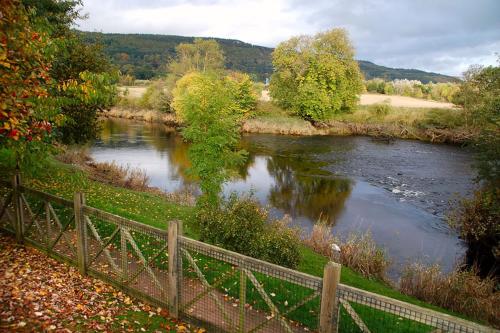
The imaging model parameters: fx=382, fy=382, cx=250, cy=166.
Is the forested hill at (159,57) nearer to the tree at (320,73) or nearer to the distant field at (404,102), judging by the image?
the distant field at (404,102)

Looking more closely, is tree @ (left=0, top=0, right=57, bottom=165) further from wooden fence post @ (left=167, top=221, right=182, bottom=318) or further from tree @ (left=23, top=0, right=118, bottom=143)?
tree @ (left=23, top=0, right=118, bottom=143)

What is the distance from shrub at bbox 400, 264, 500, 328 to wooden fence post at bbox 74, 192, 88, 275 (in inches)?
399

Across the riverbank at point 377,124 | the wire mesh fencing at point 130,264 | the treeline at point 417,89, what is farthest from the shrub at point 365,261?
the treeline at point 417,89

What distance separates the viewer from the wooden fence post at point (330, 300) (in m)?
5.97

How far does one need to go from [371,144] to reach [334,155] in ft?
27.6

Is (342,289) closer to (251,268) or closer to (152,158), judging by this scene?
(251,268)

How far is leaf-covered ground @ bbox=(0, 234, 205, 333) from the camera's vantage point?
704cm

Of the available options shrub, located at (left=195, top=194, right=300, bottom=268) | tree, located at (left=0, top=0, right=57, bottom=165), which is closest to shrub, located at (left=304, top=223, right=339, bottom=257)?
shrub, located at (left=195, top=194, right=300, bottom=268)

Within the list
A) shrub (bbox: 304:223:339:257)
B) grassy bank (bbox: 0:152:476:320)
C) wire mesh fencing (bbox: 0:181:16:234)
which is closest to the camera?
wire mesh fencing (bbox: 0:181:16:234)

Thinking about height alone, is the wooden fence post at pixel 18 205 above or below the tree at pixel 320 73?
below

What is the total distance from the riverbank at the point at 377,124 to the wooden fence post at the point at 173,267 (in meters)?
44.6

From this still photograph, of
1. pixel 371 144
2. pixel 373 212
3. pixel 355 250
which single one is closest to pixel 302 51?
pixel 371 144

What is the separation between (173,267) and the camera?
26.0 feet

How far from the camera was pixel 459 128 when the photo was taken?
4669cm
